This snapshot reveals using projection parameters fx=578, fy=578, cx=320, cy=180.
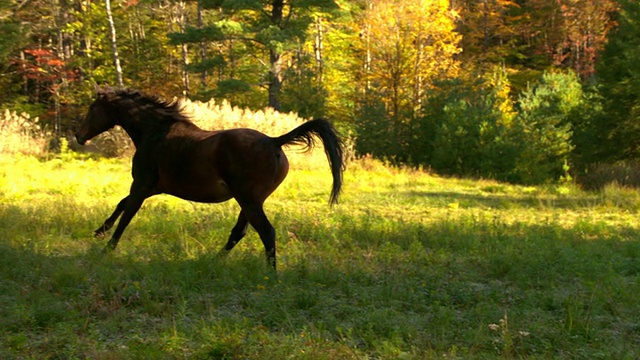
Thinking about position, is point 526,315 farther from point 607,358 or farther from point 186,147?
point 186,147

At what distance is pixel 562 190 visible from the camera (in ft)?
53.8

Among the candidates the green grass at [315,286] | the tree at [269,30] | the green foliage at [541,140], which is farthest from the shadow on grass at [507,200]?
the tree at [269,30]

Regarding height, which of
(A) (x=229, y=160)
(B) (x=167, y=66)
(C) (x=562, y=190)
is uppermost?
(B) (x=167, y=66)

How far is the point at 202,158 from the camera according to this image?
6793mm

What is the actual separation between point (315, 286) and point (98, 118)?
3.94 meters

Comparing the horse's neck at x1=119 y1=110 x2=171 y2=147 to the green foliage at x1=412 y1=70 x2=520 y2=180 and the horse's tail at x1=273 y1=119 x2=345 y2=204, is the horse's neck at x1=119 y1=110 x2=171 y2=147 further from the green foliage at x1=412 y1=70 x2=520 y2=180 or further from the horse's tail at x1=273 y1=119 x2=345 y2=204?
the green foliage at x1=412 y1=70 x2=520 y2=180

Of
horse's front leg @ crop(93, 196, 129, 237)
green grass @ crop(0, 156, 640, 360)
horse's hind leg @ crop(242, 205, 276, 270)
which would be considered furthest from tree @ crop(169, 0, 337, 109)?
horse's hind leg @ crop(242, 205, 276, 270)

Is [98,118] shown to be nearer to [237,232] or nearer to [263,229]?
[237,232]

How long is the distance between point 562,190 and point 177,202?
1096 cm

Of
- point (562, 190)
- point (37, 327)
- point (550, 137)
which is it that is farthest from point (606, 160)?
point (37, 327)

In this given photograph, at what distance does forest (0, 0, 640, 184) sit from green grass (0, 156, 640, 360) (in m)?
9.01

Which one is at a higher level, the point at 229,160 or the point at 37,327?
the point at 229,160

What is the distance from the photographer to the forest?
925 inches

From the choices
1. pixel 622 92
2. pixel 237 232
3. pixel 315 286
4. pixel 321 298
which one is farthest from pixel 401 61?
pixel 321 298
